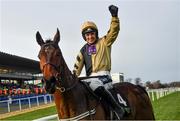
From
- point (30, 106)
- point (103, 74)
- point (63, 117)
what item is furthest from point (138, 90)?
point (30, 106)

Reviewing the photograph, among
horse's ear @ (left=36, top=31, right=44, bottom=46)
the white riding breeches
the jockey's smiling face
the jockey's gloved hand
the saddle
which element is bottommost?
the saddle

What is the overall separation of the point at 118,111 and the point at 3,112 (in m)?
19.4

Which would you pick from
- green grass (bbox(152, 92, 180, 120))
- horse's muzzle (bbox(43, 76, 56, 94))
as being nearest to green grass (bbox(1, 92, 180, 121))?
green grass (bbox(152, 92, 180, 120))

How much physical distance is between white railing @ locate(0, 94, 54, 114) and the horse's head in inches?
772

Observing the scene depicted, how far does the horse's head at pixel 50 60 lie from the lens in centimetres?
492

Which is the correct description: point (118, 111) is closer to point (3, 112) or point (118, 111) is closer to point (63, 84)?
point (63, 84)

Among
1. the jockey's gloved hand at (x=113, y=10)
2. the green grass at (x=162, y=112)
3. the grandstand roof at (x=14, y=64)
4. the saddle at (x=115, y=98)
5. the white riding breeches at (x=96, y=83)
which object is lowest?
the green grass at (x=162, y=112)

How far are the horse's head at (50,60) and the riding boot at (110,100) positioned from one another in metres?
0.90

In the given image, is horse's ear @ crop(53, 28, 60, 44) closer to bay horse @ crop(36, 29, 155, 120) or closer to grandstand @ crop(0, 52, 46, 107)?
bay horse @ crop(36, 29, 155, 120)

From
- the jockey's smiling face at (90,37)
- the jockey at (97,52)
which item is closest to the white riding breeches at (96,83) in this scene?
the jockey at (97,52)

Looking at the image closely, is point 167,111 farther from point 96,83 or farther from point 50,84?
point 50,84

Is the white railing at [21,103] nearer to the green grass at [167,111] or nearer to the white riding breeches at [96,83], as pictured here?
the green grass at [167,111]

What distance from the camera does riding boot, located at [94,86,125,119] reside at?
5.80m

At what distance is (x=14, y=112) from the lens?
2511 cm
